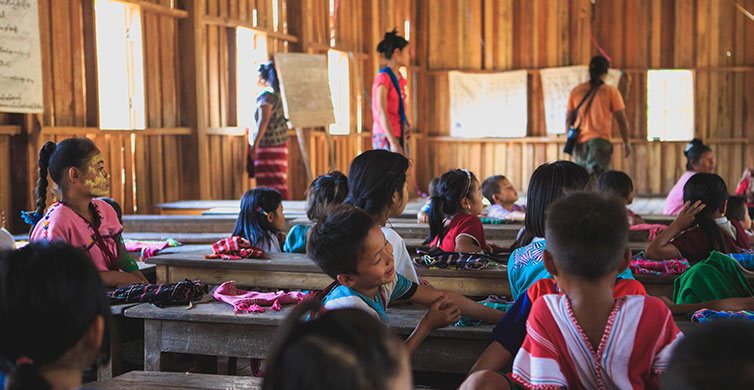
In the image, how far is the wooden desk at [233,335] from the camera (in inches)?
103

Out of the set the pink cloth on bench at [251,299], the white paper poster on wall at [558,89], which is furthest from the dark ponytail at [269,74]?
the white paper poster on wall at [558,89]

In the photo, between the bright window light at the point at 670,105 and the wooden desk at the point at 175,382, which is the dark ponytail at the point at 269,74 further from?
the bright window light at the point at 670,105

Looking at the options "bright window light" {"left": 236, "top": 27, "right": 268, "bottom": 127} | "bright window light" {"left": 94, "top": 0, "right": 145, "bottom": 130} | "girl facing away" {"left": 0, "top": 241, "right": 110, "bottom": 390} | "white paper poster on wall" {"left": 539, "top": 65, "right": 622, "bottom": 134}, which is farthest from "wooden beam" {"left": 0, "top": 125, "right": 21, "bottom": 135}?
"white paper poster on wall" {"left": 539, "top": 65, "right": 622, "bottom": 134}

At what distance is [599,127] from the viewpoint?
7.41m

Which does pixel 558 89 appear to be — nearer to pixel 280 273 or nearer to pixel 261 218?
pixel 261 218

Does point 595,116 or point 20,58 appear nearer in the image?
point 20,58

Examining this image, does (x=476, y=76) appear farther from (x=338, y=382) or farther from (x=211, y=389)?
(x=338, y=382)

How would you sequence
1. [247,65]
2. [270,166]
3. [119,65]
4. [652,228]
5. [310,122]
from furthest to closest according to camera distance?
[247,65] → [310,122] → [270,166] → [119,65] → [652,228]

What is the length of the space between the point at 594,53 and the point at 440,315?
34.4ft

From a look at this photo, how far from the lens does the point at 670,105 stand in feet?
39.1

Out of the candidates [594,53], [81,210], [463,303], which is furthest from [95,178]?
[594,53]

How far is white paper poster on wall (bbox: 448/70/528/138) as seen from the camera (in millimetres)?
12453

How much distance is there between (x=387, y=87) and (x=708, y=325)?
16.8 ft

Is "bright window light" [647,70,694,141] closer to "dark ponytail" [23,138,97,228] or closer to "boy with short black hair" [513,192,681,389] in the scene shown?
"dark ponytail" [23,138,97,228]
